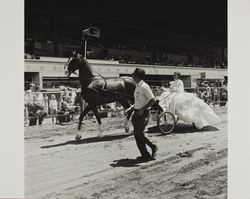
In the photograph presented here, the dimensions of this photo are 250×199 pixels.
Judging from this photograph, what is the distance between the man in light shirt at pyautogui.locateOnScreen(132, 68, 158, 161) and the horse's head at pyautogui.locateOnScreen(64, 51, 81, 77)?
47 cm

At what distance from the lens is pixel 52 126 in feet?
9.45

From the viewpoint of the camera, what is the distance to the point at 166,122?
3053 mm

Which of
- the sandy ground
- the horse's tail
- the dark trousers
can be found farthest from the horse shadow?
the horse's tail

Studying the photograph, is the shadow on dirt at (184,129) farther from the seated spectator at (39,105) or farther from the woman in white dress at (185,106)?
the seated spectator at (39,105)

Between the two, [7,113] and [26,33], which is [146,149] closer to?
[7,113]

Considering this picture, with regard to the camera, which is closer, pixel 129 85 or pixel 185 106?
pixel 129 85

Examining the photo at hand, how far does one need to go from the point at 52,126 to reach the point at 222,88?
5.04 ft

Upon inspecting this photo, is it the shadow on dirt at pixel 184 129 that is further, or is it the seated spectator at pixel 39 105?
the shadow on dirt at pixel 184 129

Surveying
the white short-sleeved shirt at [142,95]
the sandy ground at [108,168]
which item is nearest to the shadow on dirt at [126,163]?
the sandy ground at [108,168]

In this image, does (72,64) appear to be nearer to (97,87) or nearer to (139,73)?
(97,87)

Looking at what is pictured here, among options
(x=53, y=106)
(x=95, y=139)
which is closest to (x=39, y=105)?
(x=53, y=106)

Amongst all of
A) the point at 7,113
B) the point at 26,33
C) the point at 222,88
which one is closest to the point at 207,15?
the point at 222,88

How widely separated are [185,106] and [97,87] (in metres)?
0.80

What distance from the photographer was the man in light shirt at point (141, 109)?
9.49 feet
